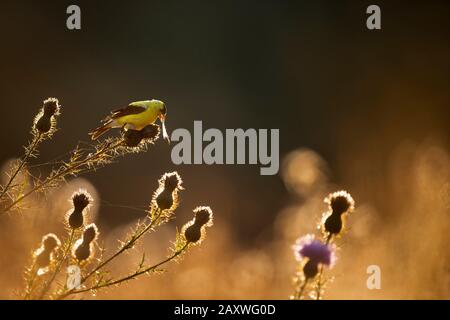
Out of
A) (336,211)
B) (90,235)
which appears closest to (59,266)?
(90,235)

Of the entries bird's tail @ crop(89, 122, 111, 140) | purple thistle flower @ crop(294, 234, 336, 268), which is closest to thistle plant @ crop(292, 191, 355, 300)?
purple thistle flower @ crop(294, 234, 336, 268)

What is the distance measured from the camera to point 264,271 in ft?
13.6

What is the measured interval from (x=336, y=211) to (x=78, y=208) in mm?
1155

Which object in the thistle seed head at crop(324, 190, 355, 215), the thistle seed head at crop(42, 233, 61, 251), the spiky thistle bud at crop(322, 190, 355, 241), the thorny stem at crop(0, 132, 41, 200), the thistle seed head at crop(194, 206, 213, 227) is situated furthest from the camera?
the thistle seed head at crop(194, 206, 213, 227)

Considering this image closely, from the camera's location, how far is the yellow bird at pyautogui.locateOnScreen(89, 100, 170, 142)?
2.99 m

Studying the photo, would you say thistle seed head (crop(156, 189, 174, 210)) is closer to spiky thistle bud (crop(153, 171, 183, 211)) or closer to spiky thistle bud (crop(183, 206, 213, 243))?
spiky thistle bud (crop(153, 171, 183, 211))

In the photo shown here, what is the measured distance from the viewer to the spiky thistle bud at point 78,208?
284 centimetres

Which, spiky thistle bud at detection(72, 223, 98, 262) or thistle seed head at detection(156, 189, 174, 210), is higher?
thistle seed head at detection(156, 189, 174, 210)

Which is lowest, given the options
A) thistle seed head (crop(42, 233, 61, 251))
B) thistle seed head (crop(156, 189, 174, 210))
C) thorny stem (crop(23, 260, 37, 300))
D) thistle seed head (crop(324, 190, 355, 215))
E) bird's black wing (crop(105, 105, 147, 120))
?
thorny stem (crop(23, 260, 37, 300))

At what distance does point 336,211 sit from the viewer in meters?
2.68

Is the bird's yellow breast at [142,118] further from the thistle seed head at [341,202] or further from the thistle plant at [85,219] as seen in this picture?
the thistle seed head at [341,202]
